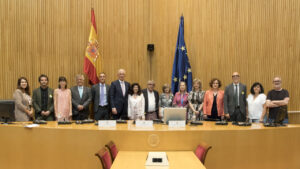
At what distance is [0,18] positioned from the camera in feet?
18.7

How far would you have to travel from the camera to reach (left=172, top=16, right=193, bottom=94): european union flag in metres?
5.94

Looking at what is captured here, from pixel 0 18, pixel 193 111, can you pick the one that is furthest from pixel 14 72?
pixel 193 111

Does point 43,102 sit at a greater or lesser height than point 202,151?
greater

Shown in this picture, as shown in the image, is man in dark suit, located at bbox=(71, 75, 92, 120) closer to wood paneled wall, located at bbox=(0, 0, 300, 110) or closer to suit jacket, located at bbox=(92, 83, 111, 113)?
suit jacket, located at bbox=(92, 83, 111, 113)

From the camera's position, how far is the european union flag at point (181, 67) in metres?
5.94

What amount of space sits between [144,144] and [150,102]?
2.06m

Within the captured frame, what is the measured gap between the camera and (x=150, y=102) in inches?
201

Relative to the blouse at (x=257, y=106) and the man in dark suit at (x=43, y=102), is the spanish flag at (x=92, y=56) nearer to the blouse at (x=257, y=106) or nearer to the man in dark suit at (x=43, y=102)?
the man in dark suit at (x=43, y=102)

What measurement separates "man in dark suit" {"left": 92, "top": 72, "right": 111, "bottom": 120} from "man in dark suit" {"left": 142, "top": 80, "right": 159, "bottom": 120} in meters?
0.86

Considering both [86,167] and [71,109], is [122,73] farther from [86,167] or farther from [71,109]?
[86,167]

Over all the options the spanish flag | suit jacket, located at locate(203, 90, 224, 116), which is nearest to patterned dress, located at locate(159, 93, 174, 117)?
suit jacket, located at locate(203, 90, 224, 116)

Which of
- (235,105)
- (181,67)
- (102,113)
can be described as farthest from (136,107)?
(235,105)

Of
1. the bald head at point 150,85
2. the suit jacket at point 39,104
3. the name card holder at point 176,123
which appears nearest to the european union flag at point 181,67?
the bald head at point 150,85

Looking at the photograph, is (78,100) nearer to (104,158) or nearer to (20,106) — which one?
(20,106)
